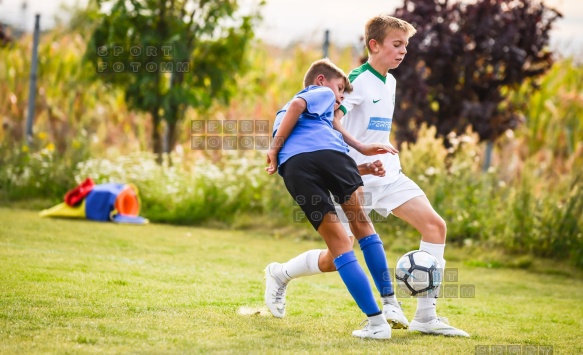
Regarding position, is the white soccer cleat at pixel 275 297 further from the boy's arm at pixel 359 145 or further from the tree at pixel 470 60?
the tree at pixel 470 60

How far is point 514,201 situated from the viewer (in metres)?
8.80

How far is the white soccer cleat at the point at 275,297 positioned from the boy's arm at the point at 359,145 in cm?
100

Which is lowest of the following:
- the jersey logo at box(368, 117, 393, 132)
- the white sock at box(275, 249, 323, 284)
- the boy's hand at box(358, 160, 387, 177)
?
the white sock at box(275, 249, 323, 284)

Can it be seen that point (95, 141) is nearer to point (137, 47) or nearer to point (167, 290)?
point (137, 47)

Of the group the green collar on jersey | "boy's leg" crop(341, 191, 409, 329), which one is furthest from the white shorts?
the green collar on jersey

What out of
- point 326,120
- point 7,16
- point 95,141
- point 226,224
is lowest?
point 226,224

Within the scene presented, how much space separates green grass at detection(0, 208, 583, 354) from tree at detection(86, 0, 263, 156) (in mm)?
3445

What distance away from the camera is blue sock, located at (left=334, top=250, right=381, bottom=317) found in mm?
4230

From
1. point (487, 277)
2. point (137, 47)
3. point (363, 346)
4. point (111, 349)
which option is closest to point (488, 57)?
point (487, 277)

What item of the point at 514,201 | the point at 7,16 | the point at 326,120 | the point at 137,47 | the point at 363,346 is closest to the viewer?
the point at 363,346

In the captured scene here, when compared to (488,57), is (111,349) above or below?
below

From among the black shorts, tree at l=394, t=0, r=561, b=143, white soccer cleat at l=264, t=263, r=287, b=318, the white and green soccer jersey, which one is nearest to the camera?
the black shorts

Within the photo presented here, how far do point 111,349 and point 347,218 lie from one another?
5.22 ft

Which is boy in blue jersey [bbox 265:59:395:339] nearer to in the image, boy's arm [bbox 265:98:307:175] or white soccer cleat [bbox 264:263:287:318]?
boy's arm [bbox 265:98:307:175]
